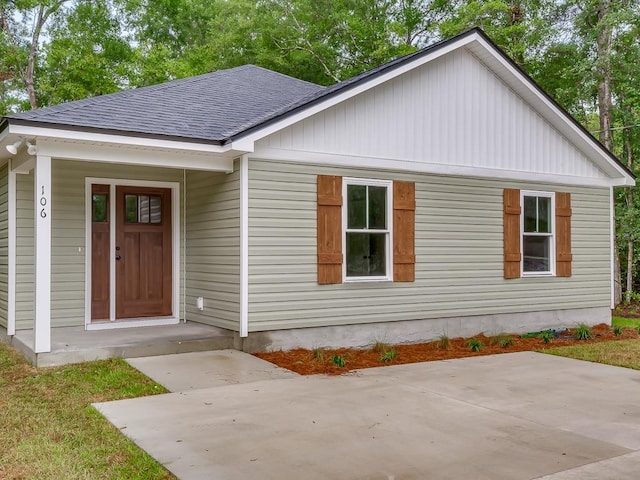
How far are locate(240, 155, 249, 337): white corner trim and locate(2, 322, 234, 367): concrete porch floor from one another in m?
0.39

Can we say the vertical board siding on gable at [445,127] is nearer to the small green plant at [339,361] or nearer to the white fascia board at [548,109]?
the white fascia board at [548,109]

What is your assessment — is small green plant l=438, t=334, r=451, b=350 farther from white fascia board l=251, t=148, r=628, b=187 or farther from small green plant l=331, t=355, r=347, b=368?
white fascia board l=251, t=148, r=628, b=187

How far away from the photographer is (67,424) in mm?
4352

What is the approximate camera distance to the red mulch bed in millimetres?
6684

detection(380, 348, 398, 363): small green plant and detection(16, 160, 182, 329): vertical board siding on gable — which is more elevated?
detection(16, 160, 182, 329): vertical board siding on gable

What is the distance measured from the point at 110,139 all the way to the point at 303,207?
8.17ft

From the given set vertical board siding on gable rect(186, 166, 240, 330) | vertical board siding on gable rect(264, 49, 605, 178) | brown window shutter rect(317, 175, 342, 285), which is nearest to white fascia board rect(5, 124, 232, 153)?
vertical board siding on gable rect(186, 166, 240, 330)

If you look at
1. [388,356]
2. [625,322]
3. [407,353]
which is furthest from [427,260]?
[625,322]

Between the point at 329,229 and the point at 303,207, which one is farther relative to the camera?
the point at 329,229

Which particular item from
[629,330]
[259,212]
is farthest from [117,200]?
[629,330]

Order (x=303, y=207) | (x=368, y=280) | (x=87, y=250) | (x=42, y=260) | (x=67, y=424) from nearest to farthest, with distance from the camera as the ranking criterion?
1. (x=67, y=424)
2. (x=42, y=260)
3. (x=303, y=207)
4. (x=87, y=250)
5. (x=368, y=280)

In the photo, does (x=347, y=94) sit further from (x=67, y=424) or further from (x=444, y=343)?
(x=67, y=424)

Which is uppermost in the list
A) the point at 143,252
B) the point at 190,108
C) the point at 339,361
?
the point at 190,108

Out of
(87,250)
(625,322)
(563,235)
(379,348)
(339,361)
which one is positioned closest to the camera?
(339,361)
